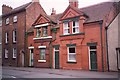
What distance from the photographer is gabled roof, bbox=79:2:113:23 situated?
22.1 meters

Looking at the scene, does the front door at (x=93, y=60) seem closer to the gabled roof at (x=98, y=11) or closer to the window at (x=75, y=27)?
the window at (x=75, y=27)

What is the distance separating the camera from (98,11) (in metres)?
23.6

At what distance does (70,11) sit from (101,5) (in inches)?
160

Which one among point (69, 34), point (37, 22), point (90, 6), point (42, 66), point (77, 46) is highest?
point (90, 6)

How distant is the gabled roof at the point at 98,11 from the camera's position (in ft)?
72.6

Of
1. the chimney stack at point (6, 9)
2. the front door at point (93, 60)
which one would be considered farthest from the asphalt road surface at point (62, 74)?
the chimney stack at point (6, 9)

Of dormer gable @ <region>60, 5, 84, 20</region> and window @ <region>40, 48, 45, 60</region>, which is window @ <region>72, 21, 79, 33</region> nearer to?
dormer gable @ <region>60, 5, 84, 20</region>

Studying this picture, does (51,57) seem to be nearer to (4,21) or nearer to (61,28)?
(61,28)

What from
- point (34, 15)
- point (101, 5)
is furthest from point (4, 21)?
point (101, 5)

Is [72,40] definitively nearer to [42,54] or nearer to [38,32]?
[42,54]

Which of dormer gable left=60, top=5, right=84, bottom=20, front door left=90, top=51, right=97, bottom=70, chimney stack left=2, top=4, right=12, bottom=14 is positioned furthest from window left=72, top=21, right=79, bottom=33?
chimney stack left=2, top=4, right=12, bottom=14

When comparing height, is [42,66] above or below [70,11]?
below

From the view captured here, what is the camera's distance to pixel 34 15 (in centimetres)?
3238

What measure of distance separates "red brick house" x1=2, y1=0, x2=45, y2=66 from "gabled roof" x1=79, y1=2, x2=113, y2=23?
9923mm
